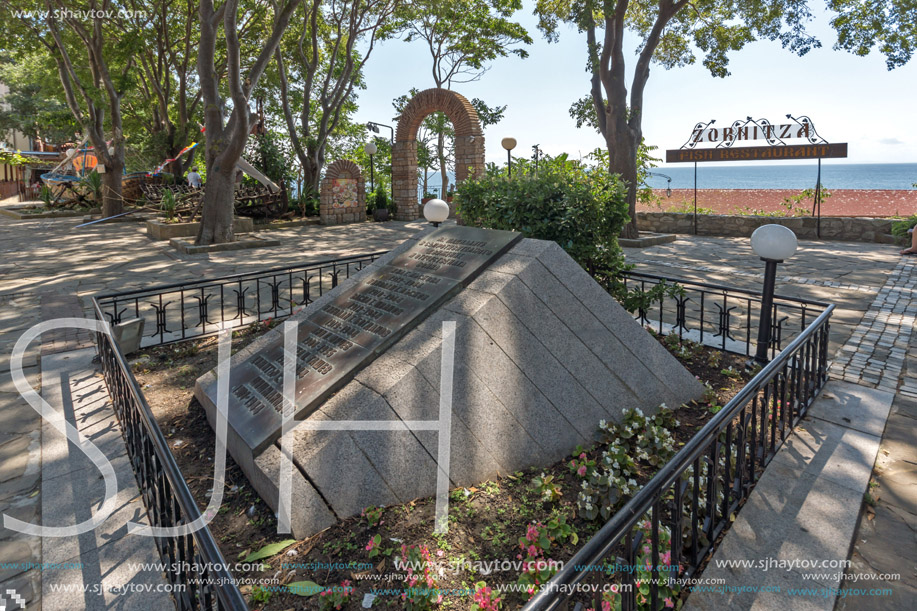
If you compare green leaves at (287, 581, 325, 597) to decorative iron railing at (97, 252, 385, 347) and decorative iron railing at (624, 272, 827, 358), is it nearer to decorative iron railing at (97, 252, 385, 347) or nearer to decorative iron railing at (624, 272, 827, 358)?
decorative iron railing at (97, 252, 385, 347)

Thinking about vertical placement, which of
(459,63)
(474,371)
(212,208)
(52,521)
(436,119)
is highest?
(459,63)

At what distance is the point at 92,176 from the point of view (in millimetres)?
21188

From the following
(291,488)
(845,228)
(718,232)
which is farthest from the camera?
(718,232)

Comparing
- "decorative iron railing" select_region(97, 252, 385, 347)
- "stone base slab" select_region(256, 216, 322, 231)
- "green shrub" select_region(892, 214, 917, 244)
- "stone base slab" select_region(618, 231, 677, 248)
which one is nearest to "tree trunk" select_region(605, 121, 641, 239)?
"stone base slab" select_region(618, 231, 677, 248)

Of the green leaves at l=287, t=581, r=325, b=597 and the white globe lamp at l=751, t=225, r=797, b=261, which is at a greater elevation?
the white globe lamp at l=751, t=225, r=797, b=261

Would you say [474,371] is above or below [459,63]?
below

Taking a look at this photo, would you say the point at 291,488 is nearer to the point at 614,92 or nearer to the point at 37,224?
the point at 614,92

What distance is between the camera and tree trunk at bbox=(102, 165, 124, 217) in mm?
18656

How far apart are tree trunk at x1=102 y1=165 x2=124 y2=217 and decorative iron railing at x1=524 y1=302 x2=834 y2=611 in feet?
68.0

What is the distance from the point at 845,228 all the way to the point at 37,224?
25.7 meters

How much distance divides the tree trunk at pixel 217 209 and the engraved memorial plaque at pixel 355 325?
9.72 metres

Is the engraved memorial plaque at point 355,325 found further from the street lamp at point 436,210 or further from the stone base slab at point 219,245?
the stone base slab at point 219,245

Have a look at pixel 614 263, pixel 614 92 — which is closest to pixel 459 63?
pixel 614 92

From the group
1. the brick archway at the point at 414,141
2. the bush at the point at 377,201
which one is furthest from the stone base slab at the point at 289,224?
the brick archway at the point at 414,141
